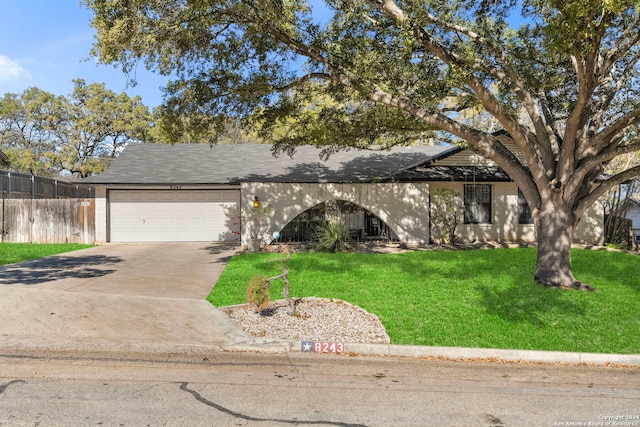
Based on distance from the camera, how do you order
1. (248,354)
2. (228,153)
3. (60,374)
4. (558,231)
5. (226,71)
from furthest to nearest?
(228,153) → (226,71) → (558,231) → (248,354) → (60,374)

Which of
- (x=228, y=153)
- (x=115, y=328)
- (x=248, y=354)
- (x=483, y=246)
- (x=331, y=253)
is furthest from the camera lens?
(x=228, y=153)

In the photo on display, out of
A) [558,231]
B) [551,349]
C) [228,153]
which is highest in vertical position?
[228,153]

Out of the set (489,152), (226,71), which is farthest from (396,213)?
(226,71)

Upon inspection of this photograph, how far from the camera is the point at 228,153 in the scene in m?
22.3

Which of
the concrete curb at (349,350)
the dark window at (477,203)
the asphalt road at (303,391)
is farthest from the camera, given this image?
the dark window at (477,203)

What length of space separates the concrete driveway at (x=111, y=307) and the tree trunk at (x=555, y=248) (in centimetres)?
671

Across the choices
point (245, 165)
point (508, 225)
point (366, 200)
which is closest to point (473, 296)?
point (366, 200)

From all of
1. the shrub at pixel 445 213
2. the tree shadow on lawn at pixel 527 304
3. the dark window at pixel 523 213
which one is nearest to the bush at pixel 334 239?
the shrub at pixel 445 213

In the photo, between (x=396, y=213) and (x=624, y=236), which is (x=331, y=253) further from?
(x=624, y=236)

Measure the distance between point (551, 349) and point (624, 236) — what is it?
50.0 ft

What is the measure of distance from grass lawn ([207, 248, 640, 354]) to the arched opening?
4807 millimetres

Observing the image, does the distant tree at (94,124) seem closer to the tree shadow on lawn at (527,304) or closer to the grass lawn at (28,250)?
the grass lawn at (28,250)

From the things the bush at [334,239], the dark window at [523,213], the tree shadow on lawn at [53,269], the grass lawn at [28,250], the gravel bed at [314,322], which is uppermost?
the dark window at [523,213]

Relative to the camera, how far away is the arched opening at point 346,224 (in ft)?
59.7
